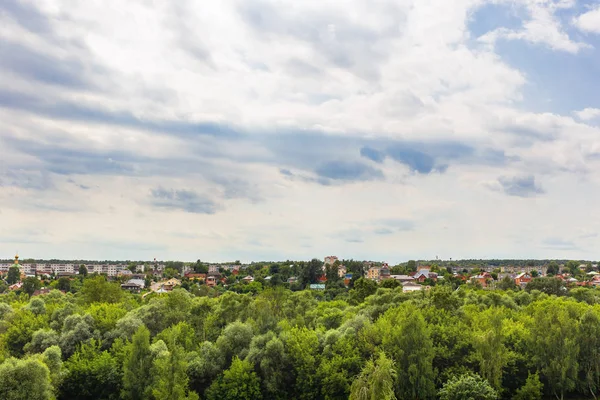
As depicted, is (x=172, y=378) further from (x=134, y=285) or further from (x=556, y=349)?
A: (x=134, y=285)

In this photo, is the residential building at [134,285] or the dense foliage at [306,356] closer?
the dense foliage at [306,356]

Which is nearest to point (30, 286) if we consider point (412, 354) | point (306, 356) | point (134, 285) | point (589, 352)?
point (134, 285)

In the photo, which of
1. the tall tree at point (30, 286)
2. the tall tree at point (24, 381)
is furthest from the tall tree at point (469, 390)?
the tall tree at point (30, 286)

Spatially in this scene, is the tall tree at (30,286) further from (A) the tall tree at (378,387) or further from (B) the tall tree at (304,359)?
(A) the tall tree at (378,387)

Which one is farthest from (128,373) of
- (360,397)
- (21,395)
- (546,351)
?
(546,351)

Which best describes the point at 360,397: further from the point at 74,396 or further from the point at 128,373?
the point at 74,396

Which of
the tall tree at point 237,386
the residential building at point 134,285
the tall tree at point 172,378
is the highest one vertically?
the residential building at point 134,285

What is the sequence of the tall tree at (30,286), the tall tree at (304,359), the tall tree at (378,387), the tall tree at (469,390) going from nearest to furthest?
1. the tall tree at (378,387)
2. the tall tree at (469,390)
3. the tall tree at (304,359)
4. the tall tree at (30,286)
